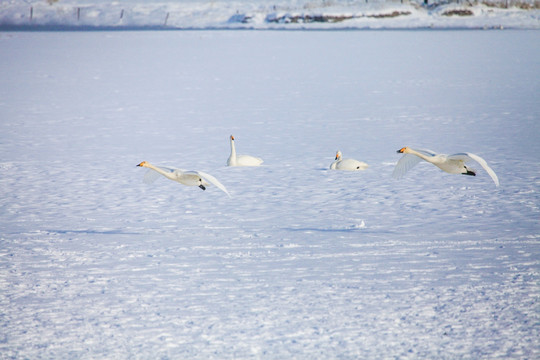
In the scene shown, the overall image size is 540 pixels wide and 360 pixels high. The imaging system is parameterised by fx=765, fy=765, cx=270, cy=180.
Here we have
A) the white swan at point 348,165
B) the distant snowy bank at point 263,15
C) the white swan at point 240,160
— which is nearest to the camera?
the white swan at point 348,165

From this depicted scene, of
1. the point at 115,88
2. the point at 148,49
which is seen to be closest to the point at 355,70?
the point at 115,88

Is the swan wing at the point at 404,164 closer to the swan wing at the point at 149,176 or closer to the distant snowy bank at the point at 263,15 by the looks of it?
the swan wing at the point at 149,176

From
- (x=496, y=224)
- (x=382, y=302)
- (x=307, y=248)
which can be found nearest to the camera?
(x=382, y=302)

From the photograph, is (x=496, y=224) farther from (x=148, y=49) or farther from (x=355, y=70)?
(x=148, y=49)

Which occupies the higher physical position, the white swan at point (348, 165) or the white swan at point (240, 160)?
the white swan at point (348, 165)

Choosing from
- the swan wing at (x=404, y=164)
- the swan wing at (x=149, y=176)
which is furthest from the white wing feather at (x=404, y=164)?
the swan wing at (x=149, y=176)

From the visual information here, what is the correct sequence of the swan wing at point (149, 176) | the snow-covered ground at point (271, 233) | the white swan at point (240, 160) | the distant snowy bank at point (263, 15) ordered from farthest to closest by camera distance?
the distant snowy bank at point (263, 15) → the white swan at point (240, 160) → the swan wing at point (149, 176) → the snow-covered ground at point (271, 233)

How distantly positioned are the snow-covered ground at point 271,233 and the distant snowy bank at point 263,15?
28338mm

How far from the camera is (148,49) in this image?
31203 millimetres

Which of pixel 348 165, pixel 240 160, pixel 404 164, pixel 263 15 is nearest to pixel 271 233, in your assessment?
pixel 404 164

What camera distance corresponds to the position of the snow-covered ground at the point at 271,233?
14.3 ft

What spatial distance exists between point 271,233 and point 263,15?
43.3 metres

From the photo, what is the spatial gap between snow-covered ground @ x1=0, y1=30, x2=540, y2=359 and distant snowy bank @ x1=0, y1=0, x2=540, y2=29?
1116 inches

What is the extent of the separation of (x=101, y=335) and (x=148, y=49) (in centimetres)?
2784
